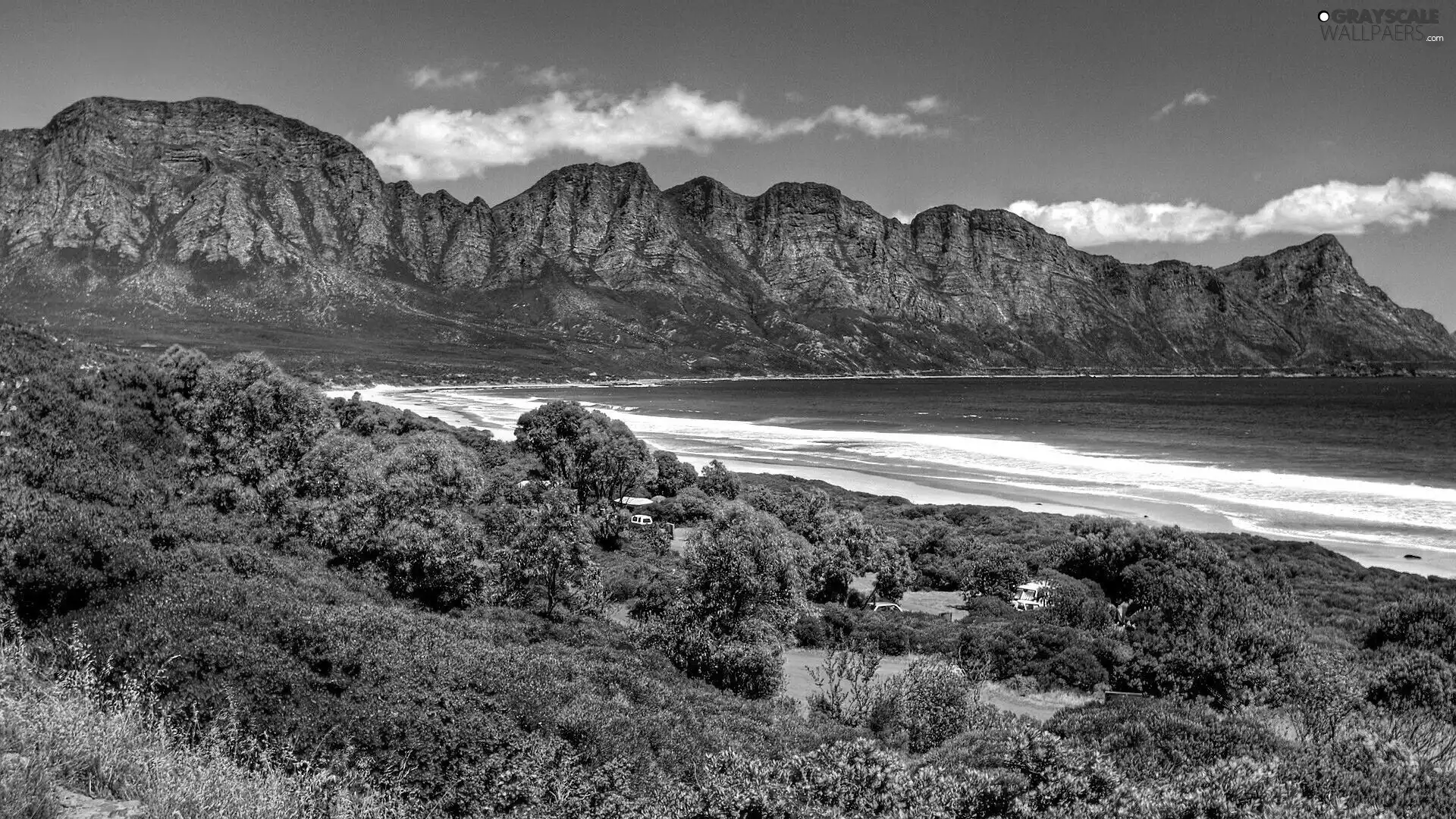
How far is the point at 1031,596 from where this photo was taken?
28859mm

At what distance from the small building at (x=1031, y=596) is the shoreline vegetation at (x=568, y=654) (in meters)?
0.41

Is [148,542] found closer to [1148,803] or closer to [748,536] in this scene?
[748,536]

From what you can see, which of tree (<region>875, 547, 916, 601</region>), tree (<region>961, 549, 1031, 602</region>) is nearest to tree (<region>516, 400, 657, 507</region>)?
tree (<region>875, 547, 916, 601</region>)

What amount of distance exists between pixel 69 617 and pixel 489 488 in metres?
27.2

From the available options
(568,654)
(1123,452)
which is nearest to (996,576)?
(568,654)

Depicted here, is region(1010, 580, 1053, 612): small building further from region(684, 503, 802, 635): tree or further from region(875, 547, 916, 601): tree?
region(684, 503, 802, 635): tree

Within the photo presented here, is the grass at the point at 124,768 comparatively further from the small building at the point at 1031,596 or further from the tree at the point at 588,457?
the tree at the point at 588,457

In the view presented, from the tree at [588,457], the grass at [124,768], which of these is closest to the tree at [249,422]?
the tree at [588,457]

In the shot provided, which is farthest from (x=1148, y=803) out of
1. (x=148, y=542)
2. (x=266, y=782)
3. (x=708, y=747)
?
(x=148, y=542)

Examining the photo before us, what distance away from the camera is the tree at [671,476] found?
163 ft

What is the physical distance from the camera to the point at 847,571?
29.6 m

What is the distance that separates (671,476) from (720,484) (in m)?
4.31

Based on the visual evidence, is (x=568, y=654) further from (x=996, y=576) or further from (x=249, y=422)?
(x=996, y=576)

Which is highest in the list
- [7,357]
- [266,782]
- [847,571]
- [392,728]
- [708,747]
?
[7,357]
